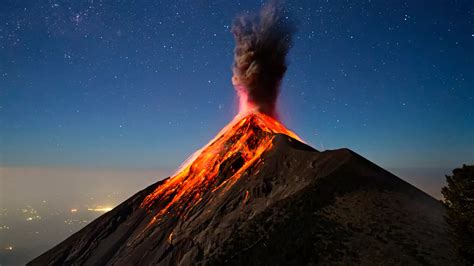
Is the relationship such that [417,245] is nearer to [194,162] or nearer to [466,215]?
[466,215]

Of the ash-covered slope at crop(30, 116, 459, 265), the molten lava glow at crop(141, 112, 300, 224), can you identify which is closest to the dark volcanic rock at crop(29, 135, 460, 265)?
the ash-covered slope at crop(30, 116, 459, 265)

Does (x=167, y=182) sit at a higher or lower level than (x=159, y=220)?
higher

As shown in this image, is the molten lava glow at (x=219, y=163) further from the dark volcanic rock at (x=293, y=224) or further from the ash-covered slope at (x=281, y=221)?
the dark volcanic rock at (x=293, y=224)

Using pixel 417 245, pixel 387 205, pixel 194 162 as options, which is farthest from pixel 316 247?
pixel 194 162

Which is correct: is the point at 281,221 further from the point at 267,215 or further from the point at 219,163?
the point at 219,163

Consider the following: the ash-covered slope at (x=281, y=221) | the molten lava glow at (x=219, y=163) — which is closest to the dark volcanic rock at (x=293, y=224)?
the ash-covered slope at (x=281, y=221)
